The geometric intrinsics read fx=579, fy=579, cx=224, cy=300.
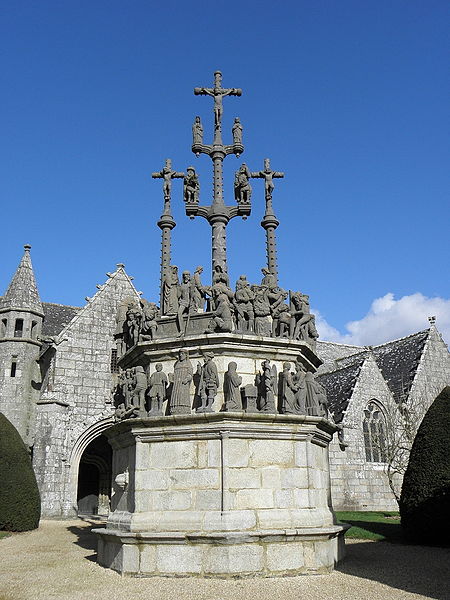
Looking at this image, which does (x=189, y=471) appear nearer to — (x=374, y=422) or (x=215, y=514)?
(x=215, y=514)

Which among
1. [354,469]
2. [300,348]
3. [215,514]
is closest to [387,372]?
[354,469]

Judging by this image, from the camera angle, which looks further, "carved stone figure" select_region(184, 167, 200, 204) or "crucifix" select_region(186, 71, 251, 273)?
"carved stone figure" select_region(184, 167, 200, 204)

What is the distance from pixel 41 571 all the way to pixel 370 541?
25.0 feet

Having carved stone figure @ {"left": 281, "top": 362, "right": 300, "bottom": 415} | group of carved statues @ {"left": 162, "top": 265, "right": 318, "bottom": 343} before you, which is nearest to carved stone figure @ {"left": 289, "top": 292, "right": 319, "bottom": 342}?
group of carved statues @ {"left": 162, "top": 265, "right": 318, "bottom": 343}

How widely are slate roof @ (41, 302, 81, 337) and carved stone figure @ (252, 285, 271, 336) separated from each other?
1677 cm

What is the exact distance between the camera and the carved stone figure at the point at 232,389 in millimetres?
9344

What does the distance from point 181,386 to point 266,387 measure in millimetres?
1420

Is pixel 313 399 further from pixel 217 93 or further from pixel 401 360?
pixel 401 360

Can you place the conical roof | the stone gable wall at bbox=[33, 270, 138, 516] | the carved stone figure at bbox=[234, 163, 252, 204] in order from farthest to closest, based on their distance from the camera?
the conical roof → the stone gable wall at bbox=[33, 270, 138, 516] → the carved stone figure at bbox=[234, 163, 252, 204]

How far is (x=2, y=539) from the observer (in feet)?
47.3

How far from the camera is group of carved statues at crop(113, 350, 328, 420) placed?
9.48 m

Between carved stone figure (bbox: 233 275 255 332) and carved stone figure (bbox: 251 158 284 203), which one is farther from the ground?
carved stone figure (bbox: 251 158 284 203)

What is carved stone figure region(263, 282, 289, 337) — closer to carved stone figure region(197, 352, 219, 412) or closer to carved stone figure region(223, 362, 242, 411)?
carved stone figure region(223, 362, 242, 411)

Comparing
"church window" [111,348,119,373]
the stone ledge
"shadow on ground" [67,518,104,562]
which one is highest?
"church window" [111,348,119,373]
